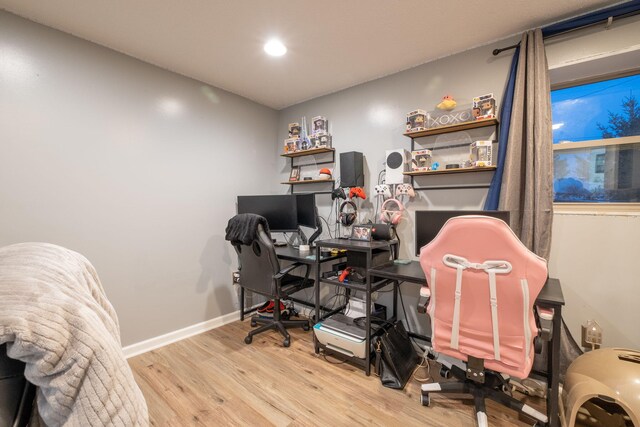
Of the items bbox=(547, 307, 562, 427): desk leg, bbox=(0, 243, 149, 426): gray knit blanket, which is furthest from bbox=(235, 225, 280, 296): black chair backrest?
bbox=(547, 307, 562, 427): desk leg

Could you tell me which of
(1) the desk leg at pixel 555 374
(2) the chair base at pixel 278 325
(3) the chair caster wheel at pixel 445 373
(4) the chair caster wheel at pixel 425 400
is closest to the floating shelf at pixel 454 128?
(1) the desk leg at pixel 555 374

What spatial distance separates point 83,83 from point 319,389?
273 cm

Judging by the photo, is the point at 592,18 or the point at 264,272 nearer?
the point at 592,18

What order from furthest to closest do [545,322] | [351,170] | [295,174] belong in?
1. [295,174]
2. [351,170]
3. [545,322]

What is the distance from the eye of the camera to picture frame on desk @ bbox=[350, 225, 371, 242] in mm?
2226

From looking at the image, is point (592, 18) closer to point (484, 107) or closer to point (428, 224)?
point (484, 107)

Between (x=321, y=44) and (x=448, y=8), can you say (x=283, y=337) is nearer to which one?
(x=321, y=44)

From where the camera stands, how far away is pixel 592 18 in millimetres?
1688

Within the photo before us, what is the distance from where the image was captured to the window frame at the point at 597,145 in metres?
1.74

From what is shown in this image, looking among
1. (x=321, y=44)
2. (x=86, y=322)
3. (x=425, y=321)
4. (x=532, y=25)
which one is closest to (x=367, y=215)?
(x=425, y=321)

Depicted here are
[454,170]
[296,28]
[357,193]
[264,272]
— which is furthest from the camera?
[357,193]

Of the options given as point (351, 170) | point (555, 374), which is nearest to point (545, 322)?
point (555, 374)

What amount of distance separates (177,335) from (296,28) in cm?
269

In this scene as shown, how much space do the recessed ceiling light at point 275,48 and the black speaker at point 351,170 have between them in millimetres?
992
